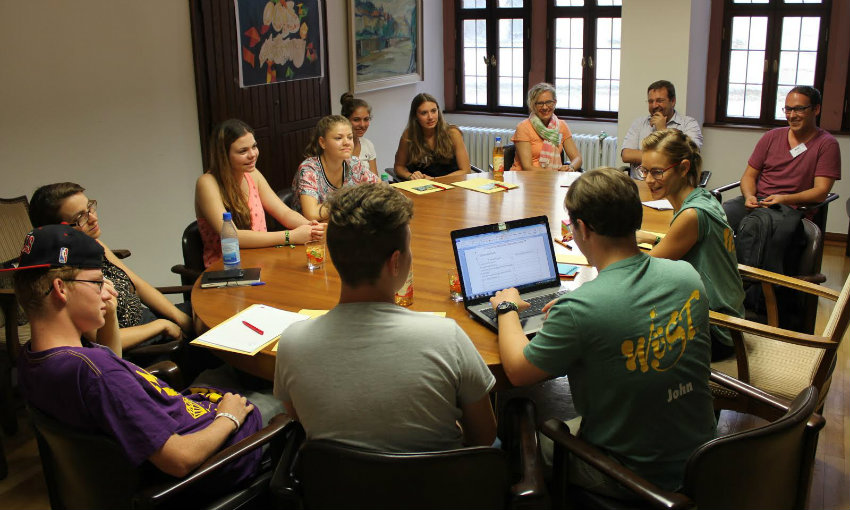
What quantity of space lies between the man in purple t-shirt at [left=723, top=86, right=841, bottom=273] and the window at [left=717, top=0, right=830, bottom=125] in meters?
1.56

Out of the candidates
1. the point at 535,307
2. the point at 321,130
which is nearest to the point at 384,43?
the point at 321,130

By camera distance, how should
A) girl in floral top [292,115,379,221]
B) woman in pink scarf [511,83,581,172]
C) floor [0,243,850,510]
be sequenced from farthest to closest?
woman in pink scarf [511,83,581,172] → girl in floral top [292,115,379,221] → floor [0,243,850,510]

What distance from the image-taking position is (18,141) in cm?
397

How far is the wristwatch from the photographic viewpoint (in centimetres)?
221

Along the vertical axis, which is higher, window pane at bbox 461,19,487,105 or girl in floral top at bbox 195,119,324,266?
window pane at bbox 461,19,487,105

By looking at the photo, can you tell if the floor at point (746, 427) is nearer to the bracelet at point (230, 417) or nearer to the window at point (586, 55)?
the bracelet at point (230, 417)

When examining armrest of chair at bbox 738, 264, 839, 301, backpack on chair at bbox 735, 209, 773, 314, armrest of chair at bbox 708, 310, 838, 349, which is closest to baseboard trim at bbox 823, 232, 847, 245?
backpack on chair at bbox 735, 209, 773, 314

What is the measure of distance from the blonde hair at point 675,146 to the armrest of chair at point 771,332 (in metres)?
0.55

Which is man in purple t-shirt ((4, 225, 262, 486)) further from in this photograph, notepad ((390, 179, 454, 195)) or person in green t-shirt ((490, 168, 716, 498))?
notepad ((390, 179, 454, 195))

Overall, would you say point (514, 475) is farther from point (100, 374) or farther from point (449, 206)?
point (449, 206)

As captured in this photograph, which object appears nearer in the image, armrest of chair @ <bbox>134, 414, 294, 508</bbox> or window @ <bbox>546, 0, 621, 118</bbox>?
armrest of chair @ <bbox>134, 414, 294, 508</bbox>

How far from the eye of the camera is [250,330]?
2400 mm

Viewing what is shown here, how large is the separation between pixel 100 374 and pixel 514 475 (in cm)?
106

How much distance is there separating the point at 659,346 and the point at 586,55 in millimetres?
5718
